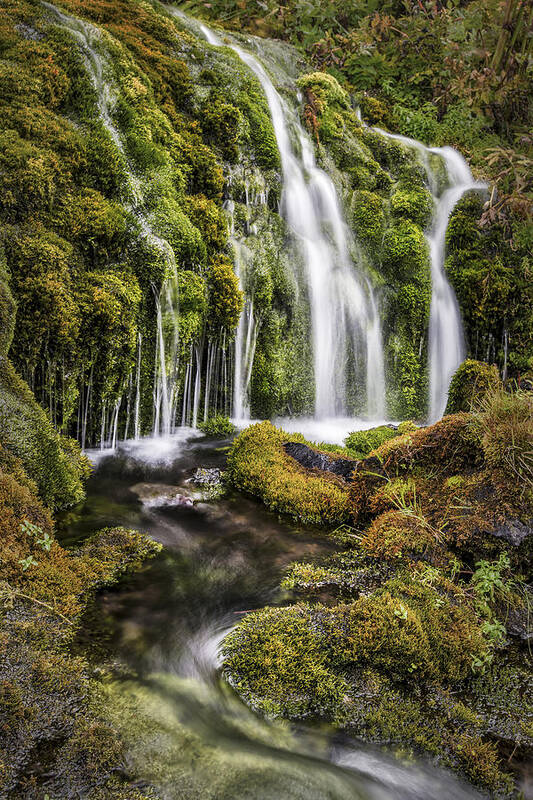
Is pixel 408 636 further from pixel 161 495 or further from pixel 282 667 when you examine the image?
pixel 161 495

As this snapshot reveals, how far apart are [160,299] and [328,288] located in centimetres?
388

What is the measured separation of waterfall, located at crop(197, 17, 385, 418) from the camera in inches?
408

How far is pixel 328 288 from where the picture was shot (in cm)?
1048

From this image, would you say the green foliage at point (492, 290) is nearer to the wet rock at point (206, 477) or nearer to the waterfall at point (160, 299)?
the waterfall at point (160, 299)

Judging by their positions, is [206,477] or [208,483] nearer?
[208,483]

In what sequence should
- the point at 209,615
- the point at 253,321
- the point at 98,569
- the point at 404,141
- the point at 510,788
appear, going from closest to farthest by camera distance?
1. the point at 510,788
2. the point at 209,615
3. the point at 98,569
4. the point at 253,321
5. the point at 404,141

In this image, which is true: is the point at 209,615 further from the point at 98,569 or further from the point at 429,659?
the point at 429,659

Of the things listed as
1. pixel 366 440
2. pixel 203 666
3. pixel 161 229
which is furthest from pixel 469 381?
pixel 203 666

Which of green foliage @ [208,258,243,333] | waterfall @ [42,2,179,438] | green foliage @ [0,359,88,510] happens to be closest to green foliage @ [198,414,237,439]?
waterfall @ [42,2,179,438]

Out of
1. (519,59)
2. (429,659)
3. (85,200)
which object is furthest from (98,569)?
(519,59)

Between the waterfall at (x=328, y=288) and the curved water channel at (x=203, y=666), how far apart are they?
4899 millimetres

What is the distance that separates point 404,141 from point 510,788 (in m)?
14.2

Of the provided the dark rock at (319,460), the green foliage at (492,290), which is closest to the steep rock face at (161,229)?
the green foliage at (492,290)

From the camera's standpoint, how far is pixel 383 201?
12008mm
